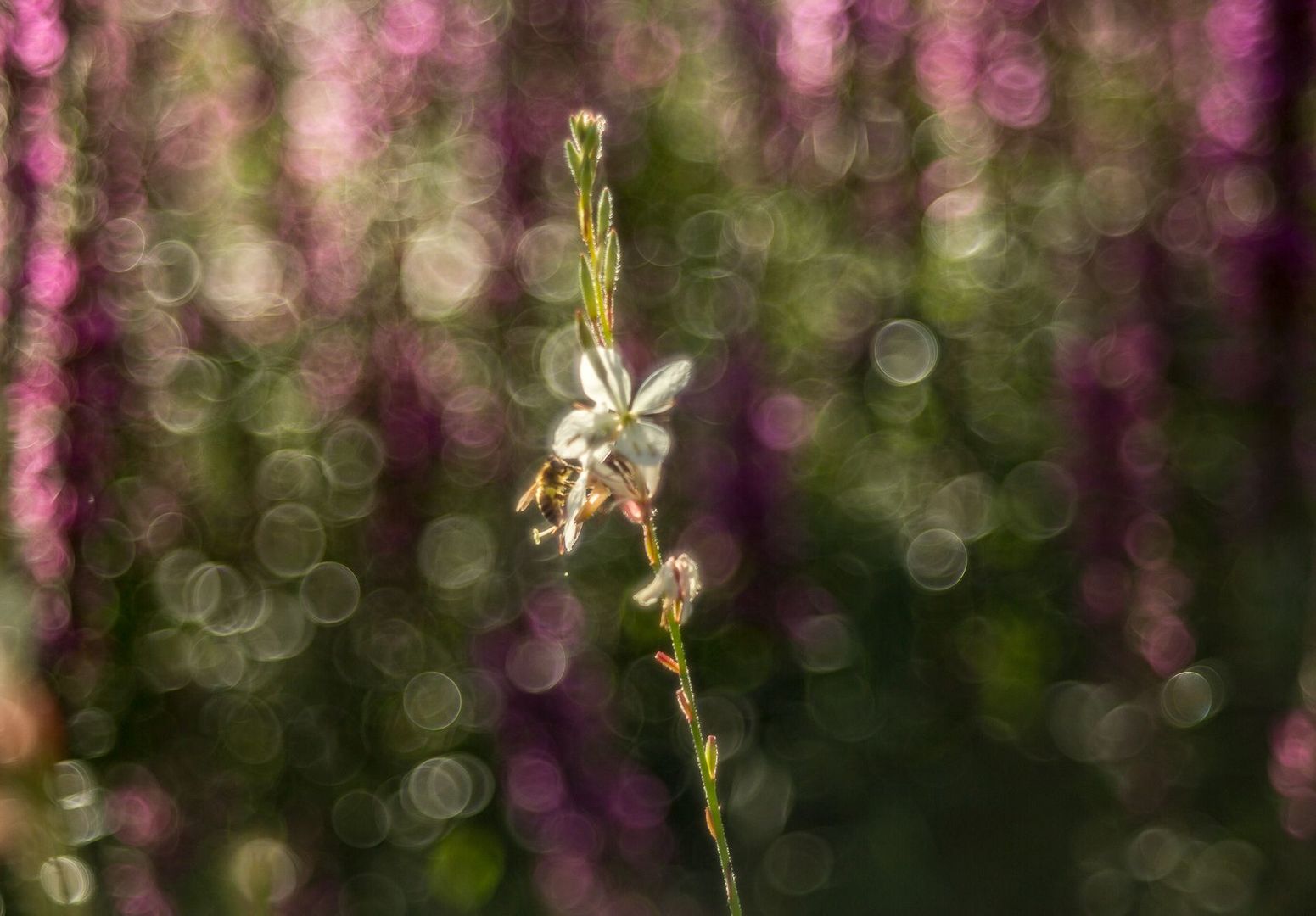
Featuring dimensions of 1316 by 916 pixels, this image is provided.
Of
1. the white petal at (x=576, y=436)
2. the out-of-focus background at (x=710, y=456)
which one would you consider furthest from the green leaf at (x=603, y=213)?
the out-of-focus background at (x=710, y=456)

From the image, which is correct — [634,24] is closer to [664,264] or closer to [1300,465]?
[664,264]

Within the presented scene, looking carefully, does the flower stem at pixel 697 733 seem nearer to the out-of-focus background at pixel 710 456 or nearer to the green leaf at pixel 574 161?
the green leaf at pixel 574 161

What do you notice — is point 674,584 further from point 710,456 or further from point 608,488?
point 710,456

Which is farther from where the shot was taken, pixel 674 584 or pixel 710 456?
pixel 710 456

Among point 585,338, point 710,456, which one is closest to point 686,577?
point 585,338

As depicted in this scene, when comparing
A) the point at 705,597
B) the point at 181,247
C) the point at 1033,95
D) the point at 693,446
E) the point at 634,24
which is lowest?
the point at 705,597

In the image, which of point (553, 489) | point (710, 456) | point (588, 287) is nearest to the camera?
point (588, 287)

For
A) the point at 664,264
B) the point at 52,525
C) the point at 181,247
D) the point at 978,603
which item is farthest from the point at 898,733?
the point at 181,247
